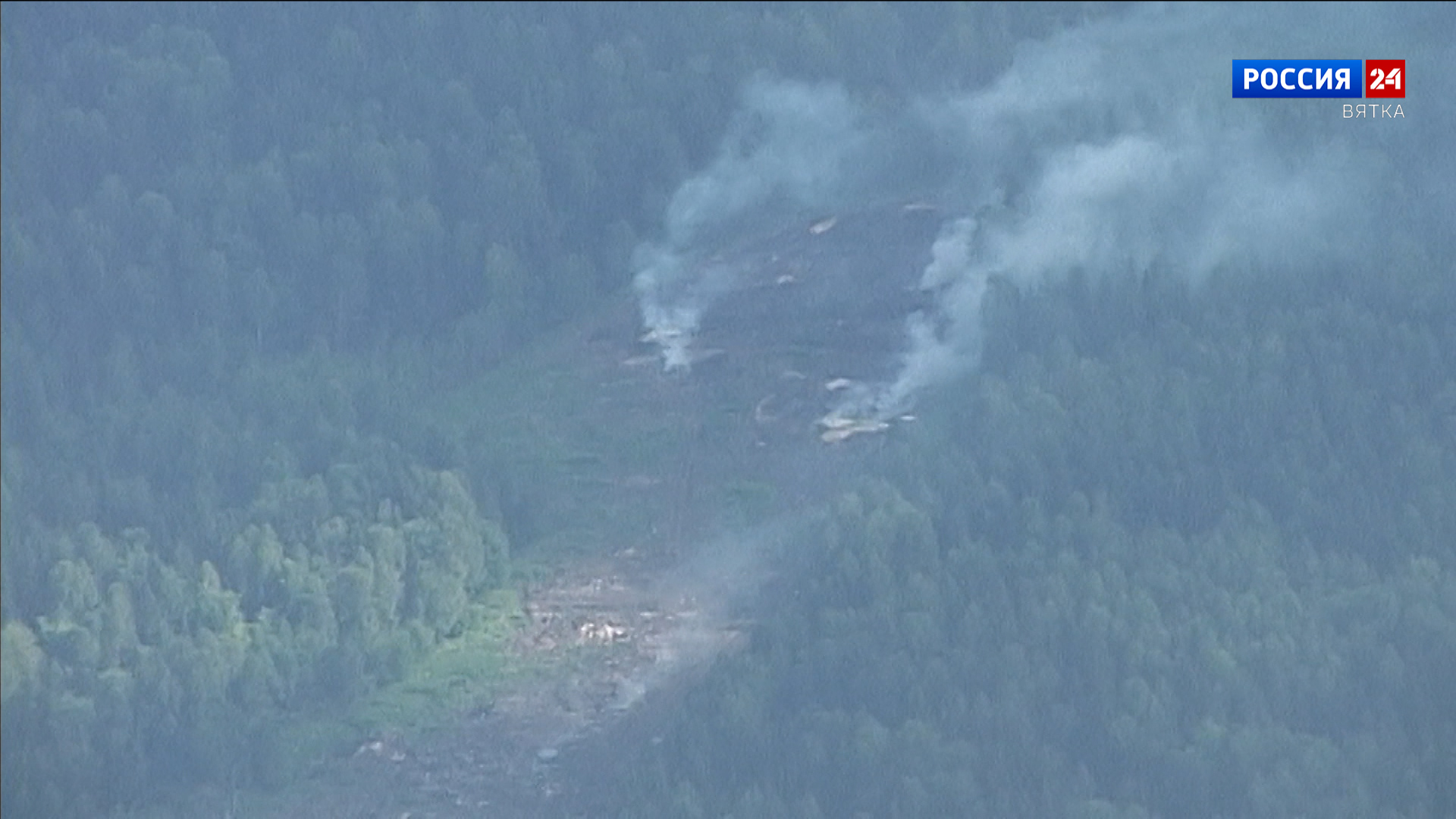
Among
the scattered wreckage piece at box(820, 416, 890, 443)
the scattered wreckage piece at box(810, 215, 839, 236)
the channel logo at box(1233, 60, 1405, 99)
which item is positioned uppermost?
the channel logo at box(1233, 60, 1405, 99)

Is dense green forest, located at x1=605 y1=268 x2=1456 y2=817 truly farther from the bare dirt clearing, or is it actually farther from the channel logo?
the channel logo

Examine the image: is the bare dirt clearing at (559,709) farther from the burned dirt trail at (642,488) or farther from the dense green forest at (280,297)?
the dense green forest at (280,297)

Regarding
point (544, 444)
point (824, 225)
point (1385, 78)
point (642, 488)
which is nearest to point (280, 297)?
point (544, 444)

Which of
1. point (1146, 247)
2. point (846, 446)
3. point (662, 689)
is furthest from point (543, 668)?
point (1146, 247)

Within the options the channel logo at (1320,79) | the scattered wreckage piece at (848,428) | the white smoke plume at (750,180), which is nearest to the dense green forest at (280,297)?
the white smoke plume at (750,180)

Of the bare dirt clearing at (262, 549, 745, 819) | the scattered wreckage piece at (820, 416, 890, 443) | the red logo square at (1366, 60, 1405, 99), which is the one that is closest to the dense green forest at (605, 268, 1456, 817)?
the scattered wreckage piece at (820, 416, 890, 443)

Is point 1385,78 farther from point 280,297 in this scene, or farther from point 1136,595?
point 280,297
